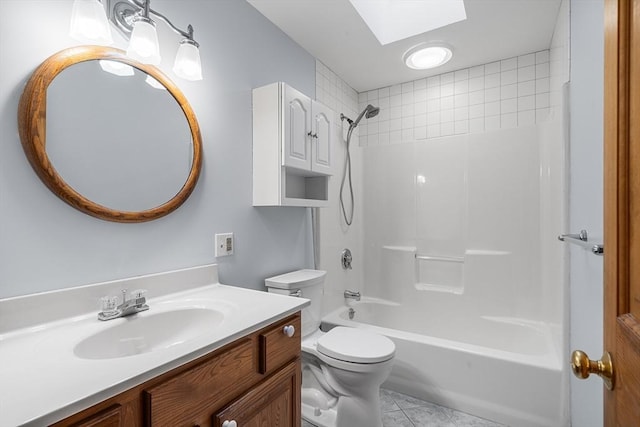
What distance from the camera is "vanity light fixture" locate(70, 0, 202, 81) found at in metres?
0.96

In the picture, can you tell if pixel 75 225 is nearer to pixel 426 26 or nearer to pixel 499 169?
pixel 426 26

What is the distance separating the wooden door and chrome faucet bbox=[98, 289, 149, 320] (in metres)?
1.24

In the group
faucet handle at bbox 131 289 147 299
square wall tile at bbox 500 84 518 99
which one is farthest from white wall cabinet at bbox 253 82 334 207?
square wall tile at bbox 500 84 518 99

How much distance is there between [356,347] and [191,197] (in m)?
1.09

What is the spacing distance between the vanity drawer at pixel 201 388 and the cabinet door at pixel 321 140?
1.22m

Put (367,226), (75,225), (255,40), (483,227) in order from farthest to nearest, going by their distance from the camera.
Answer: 1. (367,226)
2. (483,227)
3. (255,40)
4. (75,225)

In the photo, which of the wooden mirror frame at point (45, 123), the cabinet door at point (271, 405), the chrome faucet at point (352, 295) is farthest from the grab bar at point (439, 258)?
the wooden mirror frame at point (45, 123)

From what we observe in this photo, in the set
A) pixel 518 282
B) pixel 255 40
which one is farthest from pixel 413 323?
pixel 255 40

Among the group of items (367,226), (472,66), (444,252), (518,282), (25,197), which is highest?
(472,66)

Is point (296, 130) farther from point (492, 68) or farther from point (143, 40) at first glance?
point (492, 68)

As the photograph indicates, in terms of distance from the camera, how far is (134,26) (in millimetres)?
1099

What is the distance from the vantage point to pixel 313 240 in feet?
7.47

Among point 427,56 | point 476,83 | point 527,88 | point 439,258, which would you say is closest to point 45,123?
point 427,56

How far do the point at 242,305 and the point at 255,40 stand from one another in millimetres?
1507
